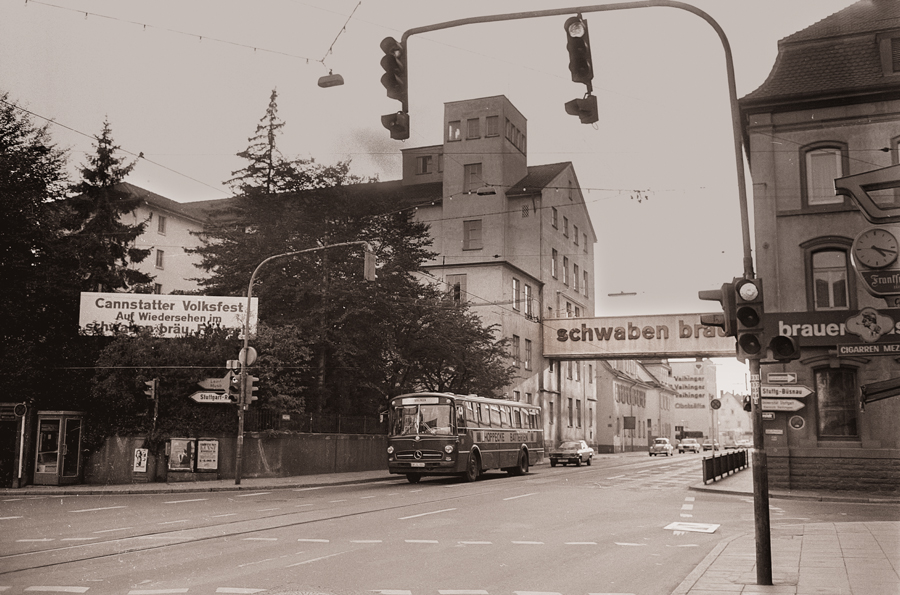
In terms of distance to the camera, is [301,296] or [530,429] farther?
[530,429]

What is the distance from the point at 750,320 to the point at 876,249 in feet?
8.27

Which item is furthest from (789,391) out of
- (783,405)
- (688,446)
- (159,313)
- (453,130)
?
(688,446)

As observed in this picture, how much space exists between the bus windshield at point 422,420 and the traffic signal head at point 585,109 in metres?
18.9

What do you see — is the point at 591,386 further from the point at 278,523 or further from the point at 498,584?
the point at 498,584

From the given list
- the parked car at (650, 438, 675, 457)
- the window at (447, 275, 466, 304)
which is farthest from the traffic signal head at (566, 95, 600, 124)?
the parked car at (650, 438, 675, 457)

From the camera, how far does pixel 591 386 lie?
71000mm

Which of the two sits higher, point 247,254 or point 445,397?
point 247,254

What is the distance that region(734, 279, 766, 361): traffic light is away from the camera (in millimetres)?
9243

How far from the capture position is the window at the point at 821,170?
24.8 meters

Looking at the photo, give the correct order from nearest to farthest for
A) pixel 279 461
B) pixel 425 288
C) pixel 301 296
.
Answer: pixel 279 461 < pixel 301 296 < pixel 425 288

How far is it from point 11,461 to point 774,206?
24.9 m

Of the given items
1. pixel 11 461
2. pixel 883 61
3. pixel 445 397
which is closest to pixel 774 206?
pixel 883 61

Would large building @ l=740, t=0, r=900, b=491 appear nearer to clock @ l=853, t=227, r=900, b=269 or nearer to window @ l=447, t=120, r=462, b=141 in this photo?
clock @ l=853, t=227, r=900, b=269

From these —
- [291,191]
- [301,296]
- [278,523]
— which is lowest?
[278,523]
